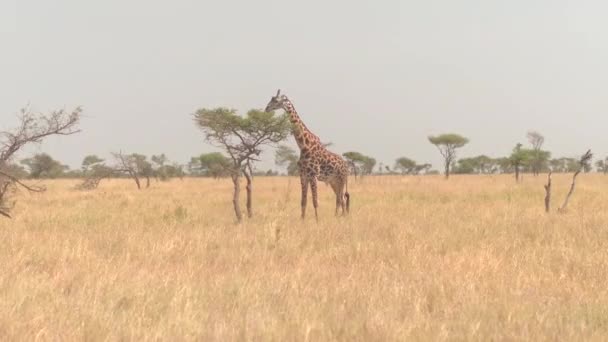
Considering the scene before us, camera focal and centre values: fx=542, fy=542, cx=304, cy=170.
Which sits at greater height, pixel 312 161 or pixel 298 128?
pixel 298 128

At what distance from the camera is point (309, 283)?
473 centimetres

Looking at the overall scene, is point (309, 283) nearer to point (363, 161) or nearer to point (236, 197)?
point (236, 197)

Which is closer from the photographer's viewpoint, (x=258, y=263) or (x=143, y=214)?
(x=258, y=263)

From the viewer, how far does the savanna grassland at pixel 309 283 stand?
11.1 feet

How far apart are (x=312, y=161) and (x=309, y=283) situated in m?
8.26

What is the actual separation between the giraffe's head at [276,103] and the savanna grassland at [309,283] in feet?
13.4

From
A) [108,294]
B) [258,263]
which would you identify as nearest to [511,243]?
[258,263]

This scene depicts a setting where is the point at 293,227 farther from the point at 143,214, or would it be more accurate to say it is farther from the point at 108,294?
the point at 108,294

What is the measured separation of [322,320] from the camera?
11.8 feet

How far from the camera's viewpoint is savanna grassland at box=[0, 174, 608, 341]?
339 cm

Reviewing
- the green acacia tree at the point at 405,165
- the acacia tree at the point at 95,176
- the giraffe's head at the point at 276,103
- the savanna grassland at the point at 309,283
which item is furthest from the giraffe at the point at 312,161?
the green acacia tree at the point at 405,165

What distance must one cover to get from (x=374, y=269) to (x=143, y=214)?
780cm

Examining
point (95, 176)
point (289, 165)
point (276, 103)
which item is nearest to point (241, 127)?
point (276, 103)

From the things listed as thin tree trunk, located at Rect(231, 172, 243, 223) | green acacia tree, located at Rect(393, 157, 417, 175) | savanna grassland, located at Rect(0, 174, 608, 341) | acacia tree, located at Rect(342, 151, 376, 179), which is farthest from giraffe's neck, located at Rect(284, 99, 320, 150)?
green acacia tree, located at Rect(393, 157, 417, 175)
